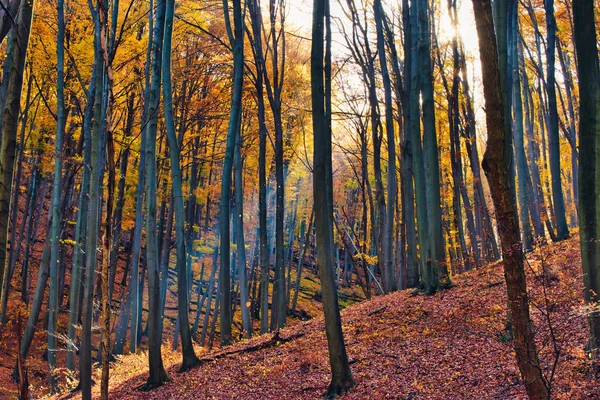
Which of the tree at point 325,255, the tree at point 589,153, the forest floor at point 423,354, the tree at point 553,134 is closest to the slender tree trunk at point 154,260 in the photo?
the forest floor at point 423,354

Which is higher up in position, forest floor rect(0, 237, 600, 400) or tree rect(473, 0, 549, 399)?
tree rect(473, 0, 549, 399)

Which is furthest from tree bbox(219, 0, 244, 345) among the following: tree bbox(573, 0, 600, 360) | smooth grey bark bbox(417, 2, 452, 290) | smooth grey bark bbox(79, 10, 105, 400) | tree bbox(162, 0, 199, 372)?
tree bbox(573, 0, 600, 360)

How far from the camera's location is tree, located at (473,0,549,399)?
419cm

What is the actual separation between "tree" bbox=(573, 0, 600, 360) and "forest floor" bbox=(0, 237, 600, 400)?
0.37m

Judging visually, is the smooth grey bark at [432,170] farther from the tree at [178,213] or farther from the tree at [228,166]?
the tree at [178,213]

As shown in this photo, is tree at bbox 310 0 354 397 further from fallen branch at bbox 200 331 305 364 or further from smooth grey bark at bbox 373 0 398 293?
smooth grey bark at bbox 373 0 398 293

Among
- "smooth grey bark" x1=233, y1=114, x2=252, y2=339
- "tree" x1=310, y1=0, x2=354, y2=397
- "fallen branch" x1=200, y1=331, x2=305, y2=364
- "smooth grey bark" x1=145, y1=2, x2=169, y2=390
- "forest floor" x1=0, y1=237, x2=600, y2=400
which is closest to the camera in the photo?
"forest floor" x1=0, y1=237, x2=600, y2=400

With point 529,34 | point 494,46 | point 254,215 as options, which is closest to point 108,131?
point 494,46

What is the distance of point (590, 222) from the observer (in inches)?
204

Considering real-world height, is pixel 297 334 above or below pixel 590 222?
below

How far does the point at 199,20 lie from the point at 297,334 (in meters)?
8.88

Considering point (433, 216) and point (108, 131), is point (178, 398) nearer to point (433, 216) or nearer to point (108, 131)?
point (108, 131)

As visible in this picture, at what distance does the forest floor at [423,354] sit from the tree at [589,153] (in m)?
0.37

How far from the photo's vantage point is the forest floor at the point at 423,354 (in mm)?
6055
